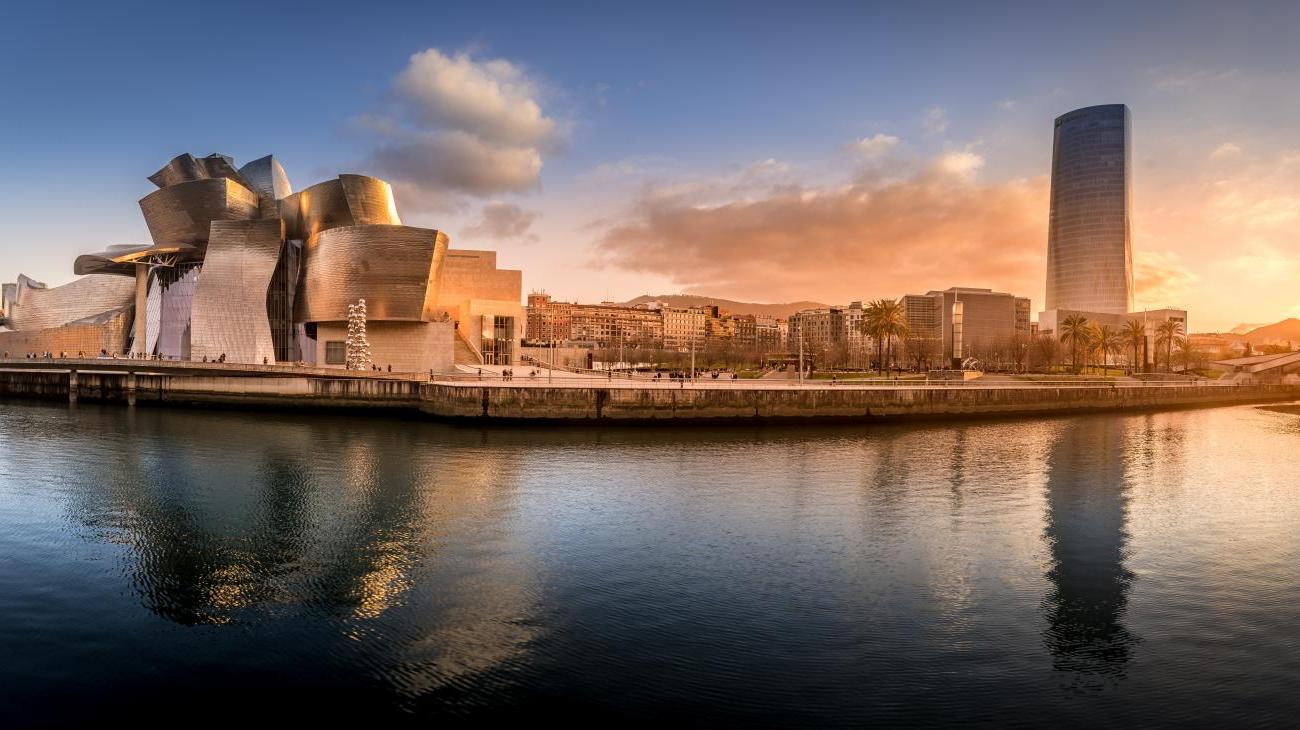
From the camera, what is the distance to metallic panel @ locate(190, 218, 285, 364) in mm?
64938

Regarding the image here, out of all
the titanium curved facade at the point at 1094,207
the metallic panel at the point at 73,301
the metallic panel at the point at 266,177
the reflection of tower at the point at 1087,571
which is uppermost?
the titanium curved facade at the point at 1094,207

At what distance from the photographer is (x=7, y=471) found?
22859 millimetres

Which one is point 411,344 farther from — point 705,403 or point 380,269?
point 705,403

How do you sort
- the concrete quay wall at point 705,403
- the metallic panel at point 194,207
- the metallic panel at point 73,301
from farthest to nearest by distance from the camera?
the metallic panel at point 73,301 → the metallic panel at point 194,207 → the concrete quay wall at point 705,403

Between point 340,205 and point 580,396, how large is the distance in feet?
134

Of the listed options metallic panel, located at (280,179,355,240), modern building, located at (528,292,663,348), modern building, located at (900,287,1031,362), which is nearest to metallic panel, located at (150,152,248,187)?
metallic panel, located at (280,179,355,240)

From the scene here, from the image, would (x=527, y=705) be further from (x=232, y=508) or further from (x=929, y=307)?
(x=929, y=307)

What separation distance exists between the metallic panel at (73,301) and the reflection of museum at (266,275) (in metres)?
1.17

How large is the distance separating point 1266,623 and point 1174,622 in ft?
4.48

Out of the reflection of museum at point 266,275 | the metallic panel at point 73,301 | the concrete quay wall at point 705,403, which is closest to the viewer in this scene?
the concrete quay wall at point 705,403

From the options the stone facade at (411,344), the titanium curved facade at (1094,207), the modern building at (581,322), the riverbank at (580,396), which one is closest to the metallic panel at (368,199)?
the stone facade at (411,344)

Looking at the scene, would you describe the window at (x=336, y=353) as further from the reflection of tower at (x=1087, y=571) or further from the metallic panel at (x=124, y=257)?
the reflection of tower at (x=1087, y=571)

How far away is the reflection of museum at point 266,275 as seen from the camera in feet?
208

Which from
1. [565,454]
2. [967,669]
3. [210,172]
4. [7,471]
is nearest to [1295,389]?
[565,454]
